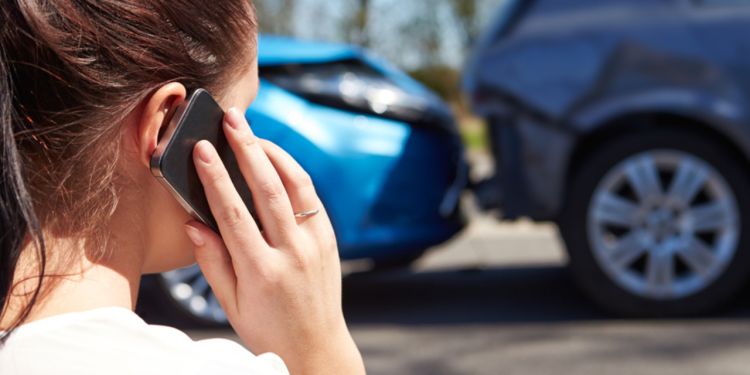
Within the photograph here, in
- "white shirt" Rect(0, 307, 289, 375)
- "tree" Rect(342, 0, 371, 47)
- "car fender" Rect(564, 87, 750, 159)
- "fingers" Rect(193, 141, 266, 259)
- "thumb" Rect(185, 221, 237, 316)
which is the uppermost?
"tree" Rect(342, 0, 371, 47)

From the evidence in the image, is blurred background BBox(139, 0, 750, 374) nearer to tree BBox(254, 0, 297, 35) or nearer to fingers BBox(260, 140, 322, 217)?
fingers BBox(260, 140, 322, 217)

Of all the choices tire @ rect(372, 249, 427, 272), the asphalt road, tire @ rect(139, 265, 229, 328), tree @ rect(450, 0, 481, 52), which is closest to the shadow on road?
the asphalt road

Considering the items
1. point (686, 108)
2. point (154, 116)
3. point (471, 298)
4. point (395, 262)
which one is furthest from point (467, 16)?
point (154, 116)

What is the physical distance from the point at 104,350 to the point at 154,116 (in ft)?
0.86

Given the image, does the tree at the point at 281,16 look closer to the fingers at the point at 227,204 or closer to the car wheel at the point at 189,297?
the car wheel at the point at 189,297

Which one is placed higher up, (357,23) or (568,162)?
(357,23)

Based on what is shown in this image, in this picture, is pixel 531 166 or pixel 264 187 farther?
pixel 531 166

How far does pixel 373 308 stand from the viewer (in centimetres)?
462

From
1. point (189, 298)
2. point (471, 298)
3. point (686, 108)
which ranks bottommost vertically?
point (189, 298)

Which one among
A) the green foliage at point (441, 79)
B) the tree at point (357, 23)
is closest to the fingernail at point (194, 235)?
the tree at point (357, 23)

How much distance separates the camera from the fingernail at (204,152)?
3.45 ft

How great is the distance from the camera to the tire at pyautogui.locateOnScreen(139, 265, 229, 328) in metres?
4.20

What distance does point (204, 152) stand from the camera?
1.05m

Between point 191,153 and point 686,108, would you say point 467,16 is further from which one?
point 191,153
